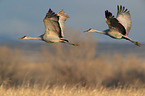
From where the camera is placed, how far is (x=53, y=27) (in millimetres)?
5469

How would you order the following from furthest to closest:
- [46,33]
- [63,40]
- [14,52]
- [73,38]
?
[14,52]
[73,38]
[46,33]
[63,40]

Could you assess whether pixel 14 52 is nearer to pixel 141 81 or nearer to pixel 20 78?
pixel 20 78

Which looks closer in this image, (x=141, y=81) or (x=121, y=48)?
(x=141, y=81)

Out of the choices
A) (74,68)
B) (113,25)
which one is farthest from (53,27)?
(74,68)

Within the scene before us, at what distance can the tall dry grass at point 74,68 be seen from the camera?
18891 mm

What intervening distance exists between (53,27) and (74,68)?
47.7 feet

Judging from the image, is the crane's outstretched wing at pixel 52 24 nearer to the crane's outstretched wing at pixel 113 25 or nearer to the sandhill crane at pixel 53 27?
the sandhill crane at pixel 53 27

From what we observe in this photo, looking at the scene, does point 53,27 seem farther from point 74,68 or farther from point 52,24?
point 74,68

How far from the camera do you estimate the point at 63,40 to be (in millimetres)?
5102

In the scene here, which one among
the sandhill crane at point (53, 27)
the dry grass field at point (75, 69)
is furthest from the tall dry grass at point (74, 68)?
the sandhill crane at point (53, 27)

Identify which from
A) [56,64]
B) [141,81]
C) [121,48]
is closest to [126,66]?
[141,81]

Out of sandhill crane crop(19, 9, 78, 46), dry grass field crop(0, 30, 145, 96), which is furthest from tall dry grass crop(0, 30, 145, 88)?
sandhill crane crop(19, 9, 78, 46)

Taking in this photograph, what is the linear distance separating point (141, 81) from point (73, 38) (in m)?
8.26

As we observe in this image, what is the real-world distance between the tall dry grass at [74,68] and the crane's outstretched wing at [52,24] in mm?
11386
